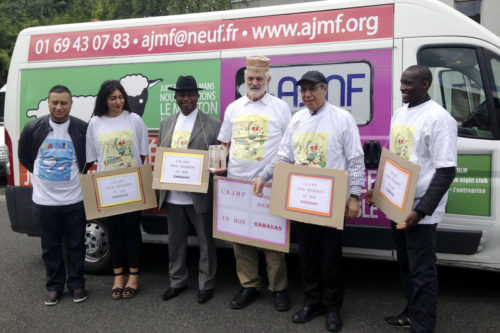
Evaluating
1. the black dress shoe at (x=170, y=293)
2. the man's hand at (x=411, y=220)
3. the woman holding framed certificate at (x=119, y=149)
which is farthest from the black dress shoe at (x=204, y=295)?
the man's hand at (x=411, y=220)

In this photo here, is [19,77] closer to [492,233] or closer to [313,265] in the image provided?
[313,265]

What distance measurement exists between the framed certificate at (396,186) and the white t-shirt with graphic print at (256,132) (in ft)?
2.69

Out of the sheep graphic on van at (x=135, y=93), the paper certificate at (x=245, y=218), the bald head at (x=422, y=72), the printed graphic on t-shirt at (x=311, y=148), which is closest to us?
the bald head at (x=422, y=72)

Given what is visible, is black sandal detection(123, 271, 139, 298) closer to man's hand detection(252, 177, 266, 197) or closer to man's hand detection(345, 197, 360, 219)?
man's hand detection(252, 177, 266, 197)

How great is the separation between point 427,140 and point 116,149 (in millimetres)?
2361

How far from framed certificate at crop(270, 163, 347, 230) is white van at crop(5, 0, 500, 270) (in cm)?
67

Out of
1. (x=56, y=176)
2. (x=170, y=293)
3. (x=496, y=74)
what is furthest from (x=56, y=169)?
(x=496, y=74)

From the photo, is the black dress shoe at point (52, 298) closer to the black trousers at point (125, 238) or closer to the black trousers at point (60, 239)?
the black trousers at point (60, 239)

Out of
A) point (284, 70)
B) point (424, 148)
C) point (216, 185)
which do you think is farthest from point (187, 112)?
point (424, 148)

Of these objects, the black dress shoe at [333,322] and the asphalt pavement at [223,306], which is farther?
the asphalt pavement at [223,306]

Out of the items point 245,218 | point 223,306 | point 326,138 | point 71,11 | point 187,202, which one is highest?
point 71,11

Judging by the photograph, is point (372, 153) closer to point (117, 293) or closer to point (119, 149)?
point (119, 149)

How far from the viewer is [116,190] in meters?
3.60

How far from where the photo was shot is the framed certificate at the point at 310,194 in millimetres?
2922
